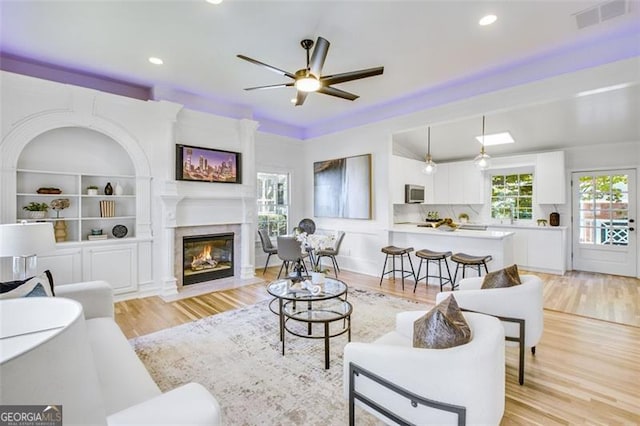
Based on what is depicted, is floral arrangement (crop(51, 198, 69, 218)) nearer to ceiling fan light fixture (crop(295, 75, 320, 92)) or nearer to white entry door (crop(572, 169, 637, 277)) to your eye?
ceiling fan light fixture (crop(295, 75, 320, 92))

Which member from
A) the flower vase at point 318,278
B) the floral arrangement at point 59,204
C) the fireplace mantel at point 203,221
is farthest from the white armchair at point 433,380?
the floral arrangement at point 59,204

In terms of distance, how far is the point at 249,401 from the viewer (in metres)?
2.11

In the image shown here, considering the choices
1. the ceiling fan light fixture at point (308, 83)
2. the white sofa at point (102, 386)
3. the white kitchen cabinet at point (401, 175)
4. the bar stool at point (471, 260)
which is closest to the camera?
Answer: the white sofa at point (102, 386)

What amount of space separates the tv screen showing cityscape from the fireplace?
1.01 meters

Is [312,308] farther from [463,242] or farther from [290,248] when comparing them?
[463,242]

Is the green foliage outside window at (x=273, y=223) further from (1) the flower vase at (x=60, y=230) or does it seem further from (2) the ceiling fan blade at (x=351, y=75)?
(2) the ceiling fan blade at (x=351, y=75)

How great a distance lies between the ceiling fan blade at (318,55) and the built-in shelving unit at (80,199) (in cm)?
324

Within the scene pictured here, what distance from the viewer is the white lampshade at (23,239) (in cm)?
259

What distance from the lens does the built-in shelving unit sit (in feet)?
12.4

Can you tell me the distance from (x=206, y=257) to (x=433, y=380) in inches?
185

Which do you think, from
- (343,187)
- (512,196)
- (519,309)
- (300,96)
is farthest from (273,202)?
(512,196)

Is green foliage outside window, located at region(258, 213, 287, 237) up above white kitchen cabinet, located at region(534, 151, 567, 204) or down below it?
below

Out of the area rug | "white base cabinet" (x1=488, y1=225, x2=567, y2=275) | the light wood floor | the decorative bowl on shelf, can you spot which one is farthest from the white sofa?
"white base cabinet" (x1=488, y1=225, x2=567, y2=275)

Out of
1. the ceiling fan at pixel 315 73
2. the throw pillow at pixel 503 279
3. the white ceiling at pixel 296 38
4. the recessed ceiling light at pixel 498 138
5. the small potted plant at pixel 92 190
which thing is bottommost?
the throw pillow at pixel 503 279
